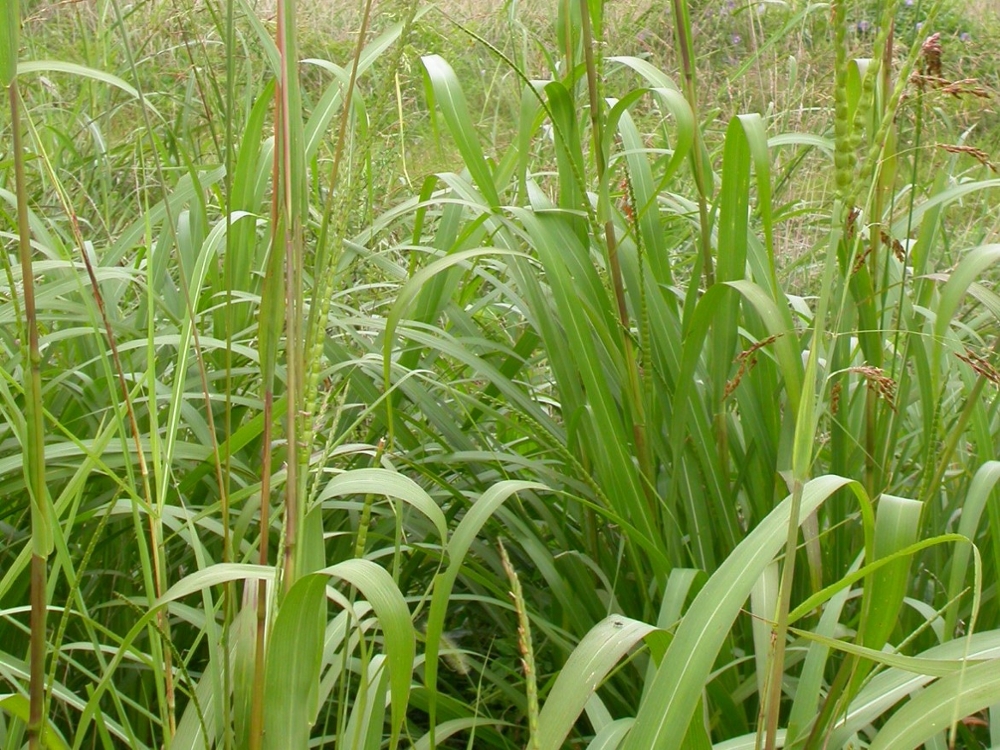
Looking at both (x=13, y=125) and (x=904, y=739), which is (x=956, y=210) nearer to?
(x=904, y=739)

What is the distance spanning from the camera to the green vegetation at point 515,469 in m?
0.62

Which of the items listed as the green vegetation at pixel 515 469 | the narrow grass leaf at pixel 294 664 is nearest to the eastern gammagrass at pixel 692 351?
the green vegetation at pixel 515 469

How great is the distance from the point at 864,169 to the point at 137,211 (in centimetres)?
184

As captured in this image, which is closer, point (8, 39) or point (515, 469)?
point (8, 39)

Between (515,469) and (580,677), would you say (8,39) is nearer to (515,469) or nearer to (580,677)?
(580,677)

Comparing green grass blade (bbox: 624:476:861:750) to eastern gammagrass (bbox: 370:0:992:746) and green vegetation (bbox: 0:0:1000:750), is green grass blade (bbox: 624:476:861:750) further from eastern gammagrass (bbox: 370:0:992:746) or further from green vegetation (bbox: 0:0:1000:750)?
eastern gammagrass (bbox: 370:0:992:746)

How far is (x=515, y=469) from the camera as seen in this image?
45.9 inches

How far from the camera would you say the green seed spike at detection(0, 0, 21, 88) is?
0.50m

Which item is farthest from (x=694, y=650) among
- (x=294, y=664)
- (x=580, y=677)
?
(x=294, y=664)

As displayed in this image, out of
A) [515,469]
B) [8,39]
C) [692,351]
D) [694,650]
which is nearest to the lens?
[8,39]

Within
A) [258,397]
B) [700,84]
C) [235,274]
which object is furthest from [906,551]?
[700,84]

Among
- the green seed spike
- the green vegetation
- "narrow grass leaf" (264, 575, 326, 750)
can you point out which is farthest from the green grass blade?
the green seed spike

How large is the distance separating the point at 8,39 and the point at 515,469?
0.75m

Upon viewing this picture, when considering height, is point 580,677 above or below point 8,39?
below
